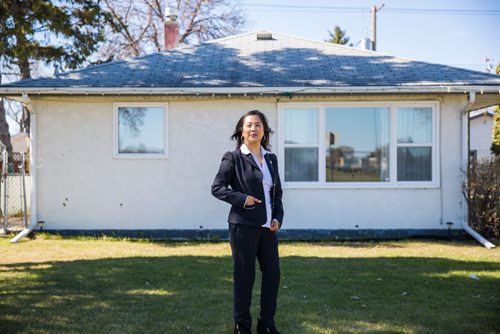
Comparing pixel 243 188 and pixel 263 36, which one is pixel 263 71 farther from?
pixel 243 188

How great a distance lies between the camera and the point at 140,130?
419 inches

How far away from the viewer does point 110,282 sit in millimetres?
6637

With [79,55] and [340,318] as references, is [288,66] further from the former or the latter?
[79,55]

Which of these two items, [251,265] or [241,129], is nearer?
[251,265]

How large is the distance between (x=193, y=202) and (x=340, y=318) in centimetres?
574

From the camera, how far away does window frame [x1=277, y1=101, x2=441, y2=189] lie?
1045 centimetres

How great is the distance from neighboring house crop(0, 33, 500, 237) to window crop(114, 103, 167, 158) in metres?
0.02

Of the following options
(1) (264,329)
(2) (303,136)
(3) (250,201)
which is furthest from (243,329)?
(2) (303,136)

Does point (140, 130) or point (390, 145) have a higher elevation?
point (140, 130)

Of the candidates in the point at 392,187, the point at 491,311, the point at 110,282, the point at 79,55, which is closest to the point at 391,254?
the point at 392,187

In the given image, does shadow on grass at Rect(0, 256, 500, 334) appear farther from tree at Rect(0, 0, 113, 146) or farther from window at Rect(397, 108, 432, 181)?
tree at Rect(0, 0, 113, 146)

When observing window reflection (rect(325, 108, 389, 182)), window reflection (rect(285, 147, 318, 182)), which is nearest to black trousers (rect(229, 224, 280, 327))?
window reflection (rect(285, 147, 318, 182))

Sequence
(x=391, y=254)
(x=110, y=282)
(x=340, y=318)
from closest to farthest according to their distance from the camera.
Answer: (x=340, y=318) → (x=110, y=282) → (x=391, y=254)

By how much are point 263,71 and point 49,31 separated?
32.3 feet
